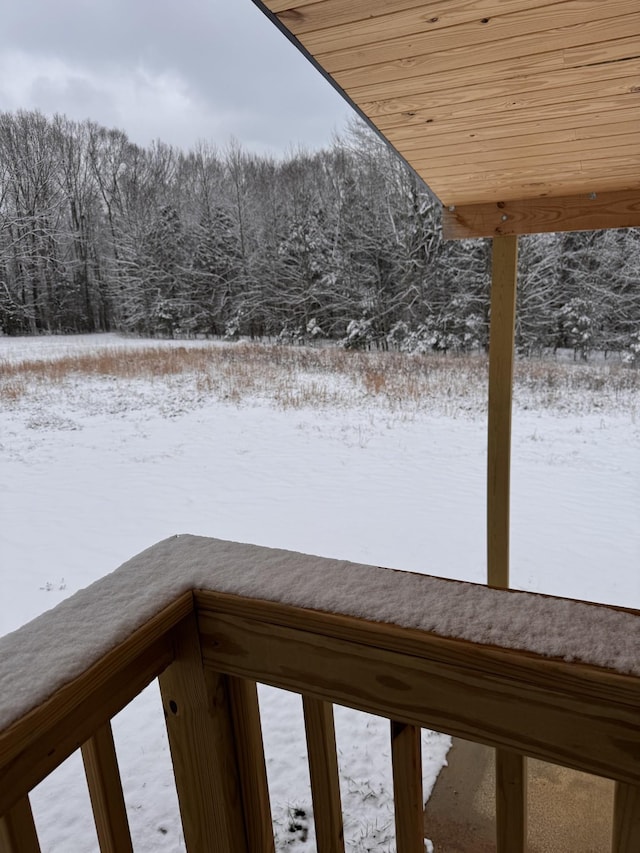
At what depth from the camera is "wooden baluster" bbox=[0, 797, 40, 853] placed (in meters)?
0.41

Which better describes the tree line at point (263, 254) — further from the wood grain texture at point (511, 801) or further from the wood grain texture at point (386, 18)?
the wood grain texture at point (511, 801)

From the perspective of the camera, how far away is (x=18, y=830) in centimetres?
41

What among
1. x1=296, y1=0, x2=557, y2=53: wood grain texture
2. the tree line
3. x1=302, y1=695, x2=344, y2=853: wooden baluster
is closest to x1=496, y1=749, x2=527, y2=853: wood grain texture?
x1=302, y1=695, x2=344, y2=853: wooden baluster

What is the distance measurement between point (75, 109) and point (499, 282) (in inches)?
463

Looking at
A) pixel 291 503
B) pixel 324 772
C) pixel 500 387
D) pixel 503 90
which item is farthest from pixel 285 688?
pixel 291 503

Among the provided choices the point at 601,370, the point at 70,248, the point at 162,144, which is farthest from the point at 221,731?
the point at 162,144

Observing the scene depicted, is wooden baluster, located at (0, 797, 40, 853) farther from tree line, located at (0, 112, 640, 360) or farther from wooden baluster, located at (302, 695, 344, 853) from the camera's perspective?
tree line, located at (0, 112, 640, 360)

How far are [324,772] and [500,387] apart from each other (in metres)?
1.95

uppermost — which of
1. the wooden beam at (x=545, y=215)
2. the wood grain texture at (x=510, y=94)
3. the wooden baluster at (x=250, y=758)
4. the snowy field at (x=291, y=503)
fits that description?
the wood grain texture at (x=510, y=94)

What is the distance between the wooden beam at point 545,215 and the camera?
1952mm

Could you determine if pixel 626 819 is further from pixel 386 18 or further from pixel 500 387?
pixel 500 387

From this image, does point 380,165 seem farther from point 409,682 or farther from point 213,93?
point 409,682

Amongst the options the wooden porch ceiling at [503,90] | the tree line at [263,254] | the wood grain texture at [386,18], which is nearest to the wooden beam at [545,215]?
the wooden porch ceiling at [503,90]

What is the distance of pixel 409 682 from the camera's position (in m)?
0.48
